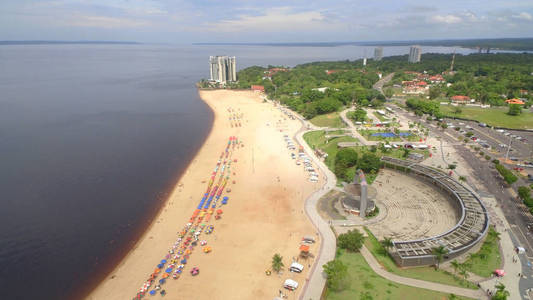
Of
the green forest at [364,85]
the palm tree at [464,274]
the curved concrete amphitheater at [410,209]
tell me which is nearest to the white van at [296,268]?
the curved concrete amphitheater at [410,209]

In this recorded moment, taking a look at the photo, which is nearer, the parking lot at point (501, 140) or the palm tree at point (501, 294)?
the palm tree at point (501, 294)

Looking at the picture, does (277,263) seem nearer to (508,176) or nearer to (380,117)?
(508,176)

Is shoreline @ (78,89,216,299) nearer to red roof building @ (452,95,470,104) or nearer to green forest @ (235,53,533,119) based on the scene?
green forest @ (235,53,533,119)

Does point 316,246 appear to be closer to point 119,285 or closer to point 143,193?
point 119,285

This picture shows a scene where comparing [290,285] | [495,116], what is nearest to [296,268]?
[290,285]

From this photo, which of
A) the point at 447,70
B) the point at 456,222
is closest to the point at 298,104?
the point at 456,222

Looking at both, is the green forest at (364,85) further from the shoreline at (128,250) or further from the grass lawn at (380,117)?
the shoreline at (128,250)
